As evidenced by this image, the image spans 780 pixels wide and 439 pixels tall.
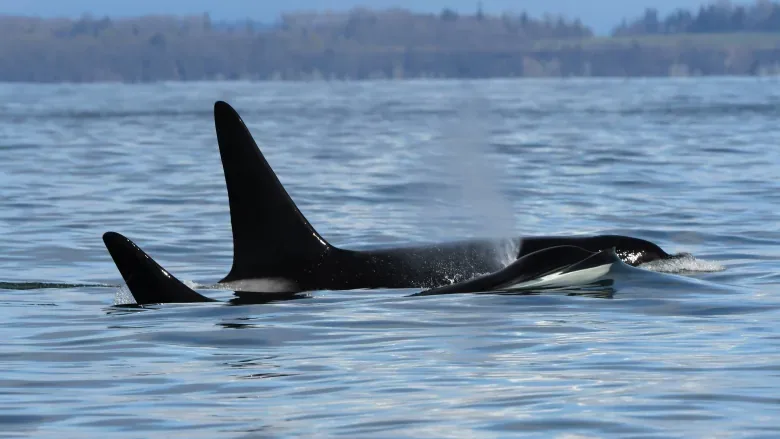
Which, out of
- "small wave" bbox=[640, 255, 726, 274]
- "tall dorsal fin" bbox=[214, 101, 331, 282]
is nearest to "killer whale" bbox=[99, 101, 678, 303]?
"tall dorsal fin" bbox=[214, 101, 331, 282]

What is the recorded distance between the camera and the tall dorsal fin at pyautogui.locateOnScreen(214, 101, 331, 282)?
519 inches

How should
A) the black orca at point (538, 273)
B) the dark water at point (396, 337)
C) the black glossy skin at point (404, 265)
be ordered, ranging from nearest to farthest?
the dark water at point (396, 337) < the black orca at point (538, 273) < the black glossy skin at point (404, 265)

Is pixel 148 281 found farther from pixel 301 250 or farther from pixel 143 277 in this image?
pixel 301 250

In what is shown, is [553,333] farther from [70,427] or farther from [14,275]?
[14,275]

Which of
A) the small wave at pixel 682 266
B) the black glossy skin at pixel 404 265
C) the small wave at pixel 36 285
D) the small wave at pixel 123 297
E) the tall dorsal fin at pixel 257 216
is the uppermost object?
the tall dorsal fin at pixel 257 216

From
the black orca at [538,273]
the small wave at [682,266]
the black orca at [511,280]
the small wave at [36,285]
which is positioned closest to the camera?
the black orca at [511,280]

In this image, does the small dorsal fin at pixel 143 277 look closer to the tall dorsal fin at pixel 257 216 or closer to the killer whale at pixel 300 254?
the killer whale at pixel 300 254

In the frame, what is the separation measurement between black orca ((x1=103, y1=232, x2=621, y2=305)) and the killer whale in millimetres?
12

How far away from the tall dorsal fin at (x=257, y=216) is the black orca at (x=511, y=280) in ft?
0.99

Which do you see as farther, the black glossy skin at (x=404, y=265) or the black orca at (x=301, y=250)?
the black glossy skin at (x=404, y=265)

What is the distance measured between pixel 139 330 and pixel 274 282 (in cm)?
217

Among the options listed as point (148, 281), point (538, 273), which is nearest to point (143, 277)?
point (148, 281)

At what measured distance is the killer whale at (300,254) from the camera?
519 inches

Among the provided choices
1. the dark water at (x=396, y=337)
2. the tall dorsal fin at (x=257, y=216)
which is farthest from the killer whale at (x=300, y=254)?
the dark water at (x=396, y=337)
